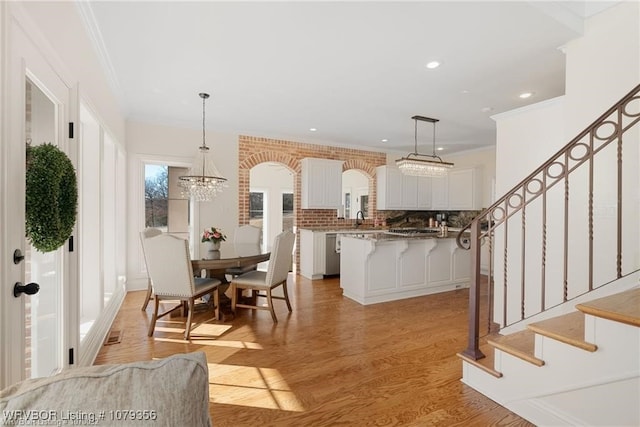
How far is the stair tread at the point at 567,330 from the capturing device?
1537 millimetres

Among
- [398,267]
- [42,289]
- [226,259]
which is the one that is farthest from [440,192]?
[42,289]

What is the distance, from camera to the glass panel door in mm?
1502

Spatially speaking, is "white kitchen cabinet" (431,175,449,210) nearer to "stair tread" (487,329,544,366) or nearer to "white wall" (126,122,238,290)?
"white wall" (126,122,238,290)

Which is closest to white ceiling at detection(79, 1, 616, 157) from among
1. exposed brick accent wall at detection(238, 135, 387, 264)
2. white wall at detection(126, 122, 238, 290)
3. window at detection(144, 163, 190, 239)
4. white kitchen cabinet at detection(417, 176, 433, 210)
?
white wall at detection(126, 122, 238, 290)

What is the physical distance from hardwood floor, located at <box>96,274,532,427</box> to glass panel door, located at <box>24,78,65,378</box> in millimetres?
762

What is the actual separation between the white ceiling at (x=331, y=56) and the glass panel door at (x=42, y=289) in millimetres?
923

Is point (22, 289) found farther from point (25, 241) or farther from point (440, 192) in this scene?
point (440, 192)

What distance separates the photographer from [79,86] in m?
2.09

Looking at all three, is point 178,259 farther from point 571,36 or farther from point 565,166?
point 571,36

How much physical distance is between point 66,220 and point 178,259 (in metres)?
1.51

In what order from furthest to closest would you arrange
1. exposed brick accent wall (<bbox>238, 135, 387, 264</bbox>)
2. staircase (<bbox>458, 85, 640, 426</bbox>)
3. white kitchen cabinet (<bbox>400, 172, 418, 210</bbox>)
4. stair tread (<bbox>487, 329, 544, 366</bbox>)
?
white kitchen cabinet (<bbox>400, 172, 418, 210</bbox>), exposed brick accent wall (<bbox>238, 135, 387, 264</bbox>), stair tread (<bbox>487, 329, 544, 366</bbox>), staircase (<bbox>458, 85, 640, 426</bbox>)

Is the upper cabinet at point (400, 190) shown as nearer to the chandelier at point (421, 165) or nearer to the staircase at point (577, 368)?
the chandelier at point (421, 165)

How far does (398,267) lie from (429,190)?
3289mm

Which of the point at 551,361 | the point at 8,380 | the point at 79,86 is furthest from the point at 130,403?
the point at 79,86
